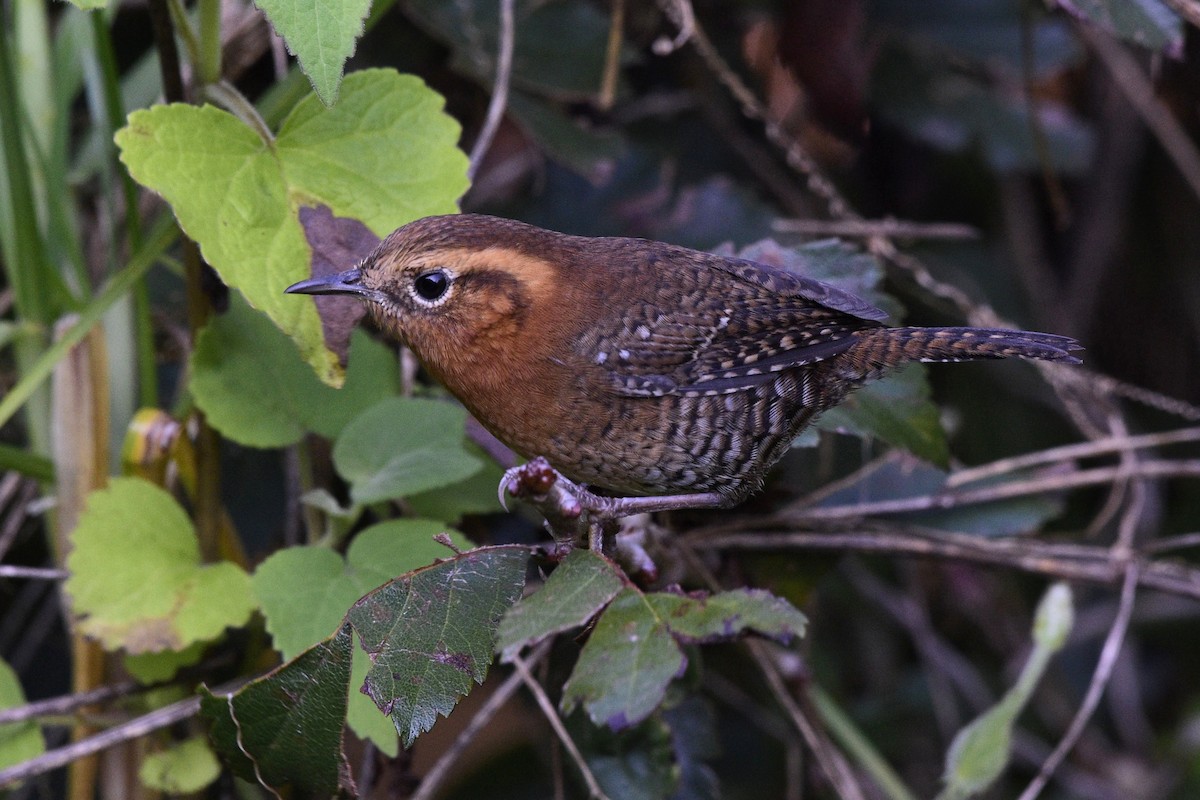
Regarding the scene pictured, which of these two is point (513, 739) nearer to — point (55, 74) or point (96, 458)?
point (96, 458)

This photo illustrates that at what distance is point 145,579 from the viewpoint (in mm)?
2082

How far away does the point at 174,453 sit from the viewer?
90.0 inches

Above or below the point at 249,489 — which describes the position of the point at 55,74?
above

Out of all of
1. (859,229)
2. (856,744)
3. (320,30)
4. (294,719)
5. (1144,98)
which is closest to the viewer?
(320,30)

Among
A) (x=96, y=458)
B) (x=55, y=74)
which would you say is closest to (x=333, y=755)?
(x=96, y=458)

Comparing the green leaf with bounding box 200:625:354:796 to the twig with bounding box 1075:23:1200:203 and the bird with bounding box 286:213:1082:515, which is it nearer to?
the bird with bounding box 286:213:1082:515

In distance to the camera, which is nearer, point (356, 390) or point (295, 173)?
point (295, 173)

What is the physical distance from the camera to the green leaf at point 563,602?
154 cm

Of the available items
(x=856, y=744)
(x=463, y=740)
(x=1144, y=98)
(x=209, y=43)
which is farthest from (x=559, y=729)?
(x=1144, y=98)

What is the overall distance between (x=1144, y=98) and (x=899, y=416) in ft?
6.87

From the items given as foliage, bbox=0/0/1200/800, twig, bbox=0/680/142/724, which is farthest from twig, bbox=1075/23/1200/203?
twig, bbox=0/680/142/724

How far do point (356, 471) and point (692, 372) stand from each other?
632 mm

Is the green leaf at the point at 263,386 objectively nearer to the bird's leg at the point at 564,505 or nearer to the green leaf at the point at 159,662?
the green leaf at the point at 159,662

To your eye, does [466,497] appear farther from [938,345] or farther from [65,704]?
[938,345]
